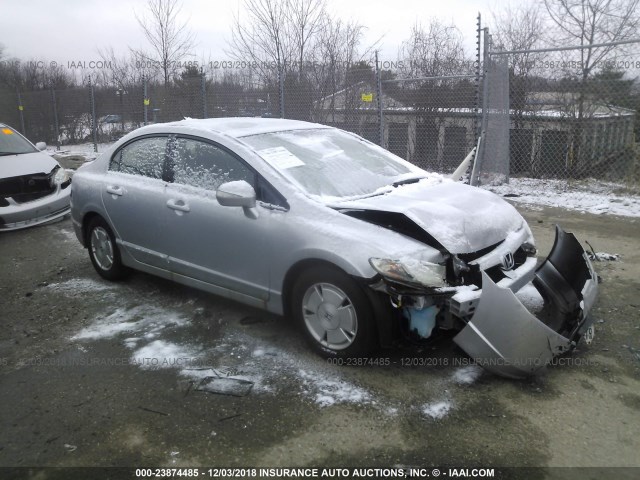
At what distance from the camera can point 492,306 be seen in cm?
287

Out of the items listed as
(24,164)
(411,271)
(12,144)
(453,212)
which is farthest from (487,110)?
(12,144)

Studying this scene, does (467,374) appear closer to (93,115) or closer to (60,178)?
(60,178)

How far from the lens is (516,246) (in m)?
3.56

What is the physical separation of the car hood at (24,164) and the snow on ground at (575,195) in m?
7.07

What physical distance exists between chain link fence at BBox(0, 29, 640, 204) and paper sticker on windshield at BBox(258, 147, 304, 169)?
345cm

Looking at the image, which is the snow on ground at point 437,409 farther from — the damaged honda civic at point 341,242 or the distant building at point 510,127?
the distant building at point 510,127

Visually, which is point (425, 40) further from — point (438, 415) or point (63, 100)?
point (63, 100)

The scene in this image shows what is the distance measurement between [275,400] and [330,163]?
184 centimetres

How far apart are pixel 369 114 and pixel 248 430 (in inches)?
335

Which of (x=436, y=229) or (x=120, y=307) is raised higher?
(x=436, y=229)

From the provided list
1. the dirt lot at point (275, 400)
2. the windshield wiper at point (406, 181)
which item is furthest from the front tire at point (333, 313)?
the windshield wiper at point (406, 181)

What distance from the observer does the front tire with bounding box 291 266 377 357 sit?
3.15 m

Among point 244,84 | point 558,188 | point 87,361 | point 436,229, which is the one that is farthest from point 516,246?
point 244,84

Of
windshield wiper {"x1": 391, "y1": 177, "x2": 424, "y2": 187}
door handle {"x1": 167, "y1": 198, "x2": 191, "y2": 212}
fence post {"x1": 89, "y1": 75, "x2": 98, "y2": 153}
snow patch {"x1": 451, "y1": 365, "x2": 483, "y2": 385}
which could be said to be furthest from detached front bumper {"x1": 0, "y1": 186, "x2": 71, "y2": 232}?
fence post {"x1": 89, "y1": 75, "x2": 98, "y2": 153}
